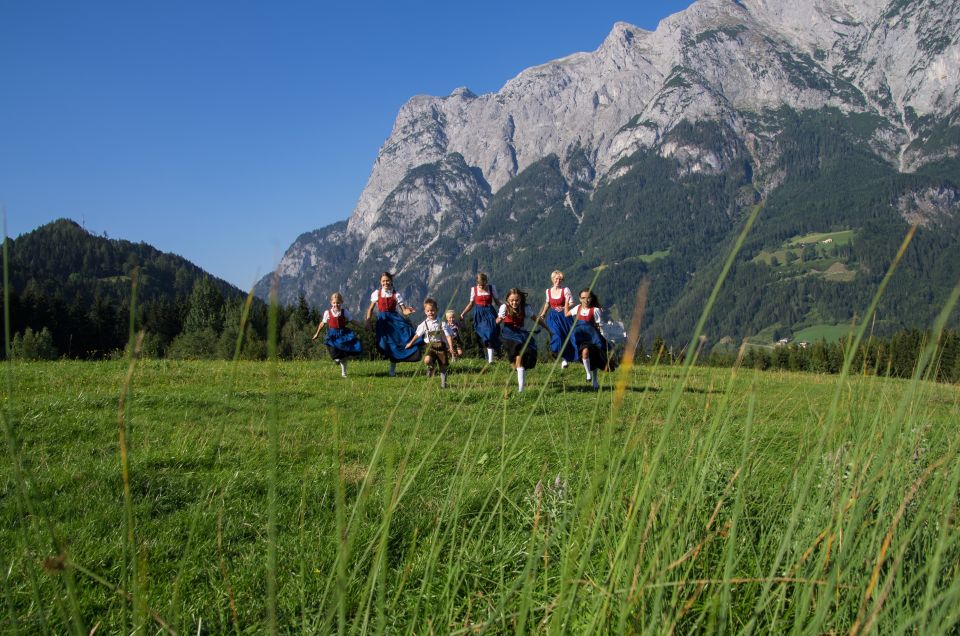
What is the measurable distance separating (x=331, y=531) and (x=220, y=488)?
1.63m

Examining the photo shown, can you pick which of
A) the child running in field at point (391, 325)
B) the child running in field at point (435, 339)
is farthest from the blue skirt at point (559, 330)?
the child running in field at point (391, 325)

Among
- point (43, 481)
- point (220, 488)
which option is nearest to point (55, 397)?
point (43, 481)

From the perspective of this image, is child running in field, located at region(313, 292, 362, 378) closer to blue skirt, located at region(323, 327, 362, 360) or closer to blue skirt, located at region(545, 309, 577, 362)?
blue skirt, located at region(323, 327, 362, 360)

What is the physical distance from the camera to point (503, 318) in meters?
14.9

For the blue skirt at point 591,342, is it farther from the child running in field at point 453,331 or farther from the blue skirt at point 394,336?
the blue skirt at point 394,336

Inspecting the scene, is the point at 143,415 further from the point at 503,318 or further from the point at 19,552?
the point at 503,318

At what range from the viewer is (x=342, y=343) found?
17.6 metres

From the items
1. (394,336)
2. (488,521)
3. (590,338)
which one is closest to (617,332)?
(488,521)

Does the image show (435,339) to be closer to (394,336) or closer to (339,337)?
(394,336)

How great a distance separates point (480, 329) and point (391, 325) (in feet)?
7.93

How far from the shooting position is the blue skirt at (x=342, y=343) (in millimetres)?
17547

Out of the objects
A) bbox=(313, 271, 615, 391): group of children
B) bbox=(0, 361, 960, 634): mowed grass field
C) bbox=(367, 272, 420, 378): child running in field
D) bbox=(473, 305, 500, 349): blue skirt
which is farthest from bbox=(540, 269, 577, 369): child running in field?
bbox=(0, 361, 960, 634): mowed grass field

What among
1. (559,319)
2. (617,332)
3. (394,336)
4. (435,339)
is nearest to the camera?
(617,332)

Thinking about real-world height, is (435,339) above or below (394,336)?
below
